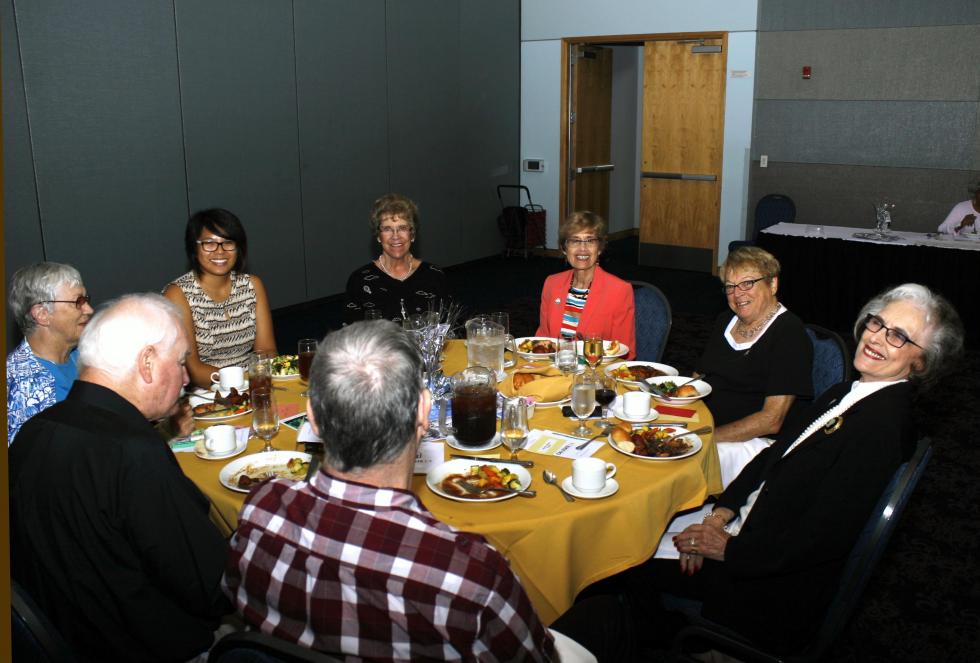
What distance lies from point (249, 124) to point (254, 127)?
0.07 metres

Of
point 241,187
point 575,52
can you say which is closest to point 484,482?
point 241,187

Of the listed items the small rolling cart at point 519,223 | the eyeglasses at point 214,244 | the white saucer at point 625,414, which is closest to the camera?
the white saucer at point 625,414

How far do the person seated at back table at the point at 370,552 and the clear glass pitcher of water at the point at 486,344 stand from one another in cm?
155

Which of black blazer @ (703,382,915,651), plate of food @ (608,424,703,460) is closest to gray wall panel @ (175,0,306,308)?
plate of food @ (608,424,703,460)

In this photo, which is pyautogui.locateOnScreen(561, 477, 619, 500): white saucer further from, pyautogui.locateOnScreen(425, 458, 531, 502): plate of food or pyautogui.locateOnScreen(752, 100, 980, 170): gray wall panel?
pyautogui.locateOnScreen(752, 100, 980, 170): gray wall panel

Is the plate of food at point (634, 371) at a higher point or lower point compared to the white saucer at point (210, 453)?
higher

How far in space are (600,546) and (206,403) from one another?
4.94 ft

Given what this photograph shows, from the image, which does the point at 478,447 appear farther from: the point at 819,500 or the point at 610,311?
the point at 610,311

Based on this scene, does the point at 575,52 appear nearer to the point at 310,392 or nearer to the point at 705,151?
the point at 705,151

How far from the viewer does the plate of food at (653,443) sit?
96.0 inches

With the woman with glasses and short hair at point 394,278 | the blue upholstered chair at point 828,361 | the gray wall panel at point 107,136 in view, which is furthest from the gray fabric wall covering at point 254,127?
the blue upholstered chair at point 828,361

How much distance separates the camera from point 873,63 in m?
8.48

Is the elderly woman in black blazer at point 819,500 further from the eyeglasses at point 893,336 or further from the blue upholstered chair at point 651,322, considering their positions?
the blue upholstered chair at point 651,322

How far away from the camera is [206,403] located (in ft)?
9.55
